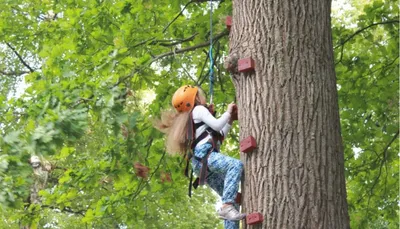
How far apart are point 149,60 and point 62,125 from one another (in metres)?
2.32

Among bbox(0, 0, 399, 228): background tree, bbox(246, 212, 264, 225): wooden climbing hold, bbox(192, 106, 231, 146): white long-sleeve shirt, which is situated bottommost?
bbox(246, 212, 264, 225): wooden climbing hold

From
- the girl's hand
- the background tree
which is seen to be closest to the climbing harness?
the girl's hand

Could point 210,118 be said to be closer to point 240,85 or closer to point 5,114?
point 240,85

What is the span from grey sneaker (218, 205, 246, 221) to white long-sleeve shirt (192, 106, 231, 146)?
0.63m

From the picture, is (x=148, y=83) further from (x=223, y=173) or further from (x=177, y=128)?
(x=223, y=173)

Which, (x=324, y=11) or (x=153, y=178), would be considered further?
(x=153, y=178)

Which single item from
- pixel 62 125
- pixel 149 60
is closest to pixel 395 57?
pixel 149 60

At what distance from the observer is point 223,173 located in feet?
16.3

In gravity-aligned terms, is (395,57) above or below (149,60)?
above

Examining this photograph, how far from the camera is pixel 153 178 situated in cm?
808

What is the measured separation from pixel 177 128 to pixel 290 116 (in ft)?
3.70

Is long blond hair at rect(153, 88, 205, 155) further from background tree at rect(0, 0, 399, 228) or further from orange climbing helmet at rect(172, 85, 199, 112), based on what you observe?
background tree at rect(0, 0, 399, 228)

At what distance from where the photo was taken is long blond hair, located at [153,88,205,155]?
17.5 feet

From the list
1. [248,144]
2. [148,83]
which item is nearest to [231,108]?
[248,144]
